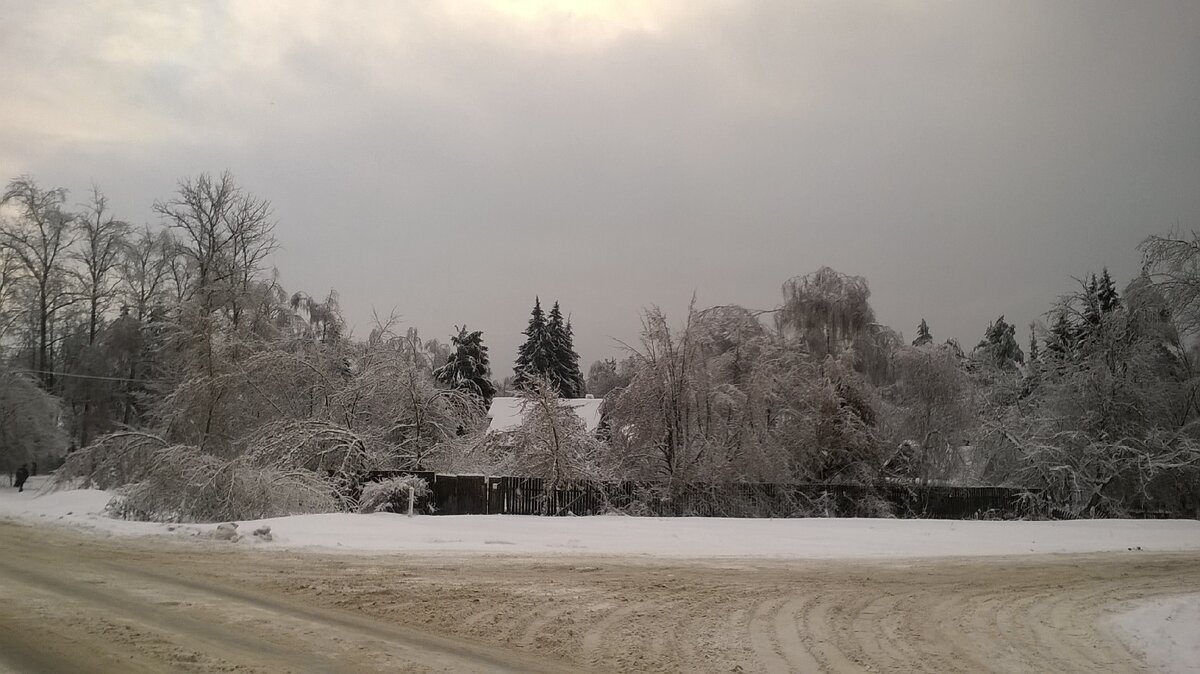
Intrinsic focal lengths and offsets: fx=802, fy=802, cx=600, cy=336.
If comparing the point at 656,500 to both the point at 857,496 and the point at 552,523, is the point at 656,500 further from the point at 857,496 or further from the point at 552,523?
the point at 857,496

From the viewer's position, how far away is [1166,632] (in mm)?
8953

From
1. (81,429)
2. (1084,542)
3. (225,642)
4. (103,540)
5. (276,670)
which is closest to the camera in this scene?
(276,670)

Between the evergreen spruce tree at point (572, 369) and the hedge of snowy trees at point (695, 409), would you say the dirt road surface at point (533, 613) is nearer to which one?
the hedge of snowy trees at point (695, 409)

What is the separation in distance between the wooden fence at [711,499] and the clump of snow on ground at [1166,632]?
13.9 m

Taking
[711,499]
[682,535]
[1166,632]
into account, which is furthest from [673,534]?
[1166,632]

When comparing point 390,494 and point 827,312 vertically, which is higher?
point 827,312

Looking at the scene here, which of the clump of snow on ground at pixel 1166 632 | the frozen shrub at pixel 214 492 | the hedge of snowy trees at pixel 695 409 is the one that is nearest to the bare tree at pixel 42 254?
the hedge of snowy trees at pixel 695 409

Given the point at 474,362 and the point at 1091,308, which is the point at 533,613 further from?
the point at 474,362

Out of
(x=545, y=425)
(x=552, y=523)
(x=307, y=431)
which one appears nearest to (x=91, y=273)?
(x=307, y=431)

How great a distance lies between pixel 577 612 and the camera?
9172 millimetres

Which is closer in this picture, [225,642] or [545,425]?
[225,642]

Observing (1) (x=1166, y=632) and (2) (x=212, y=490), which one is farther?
(2) (x=212, y=490)

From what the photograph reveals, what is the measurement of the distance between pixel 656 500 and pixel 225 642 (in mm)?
18035

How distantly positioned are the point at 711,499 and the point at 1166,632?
51.6 ft
